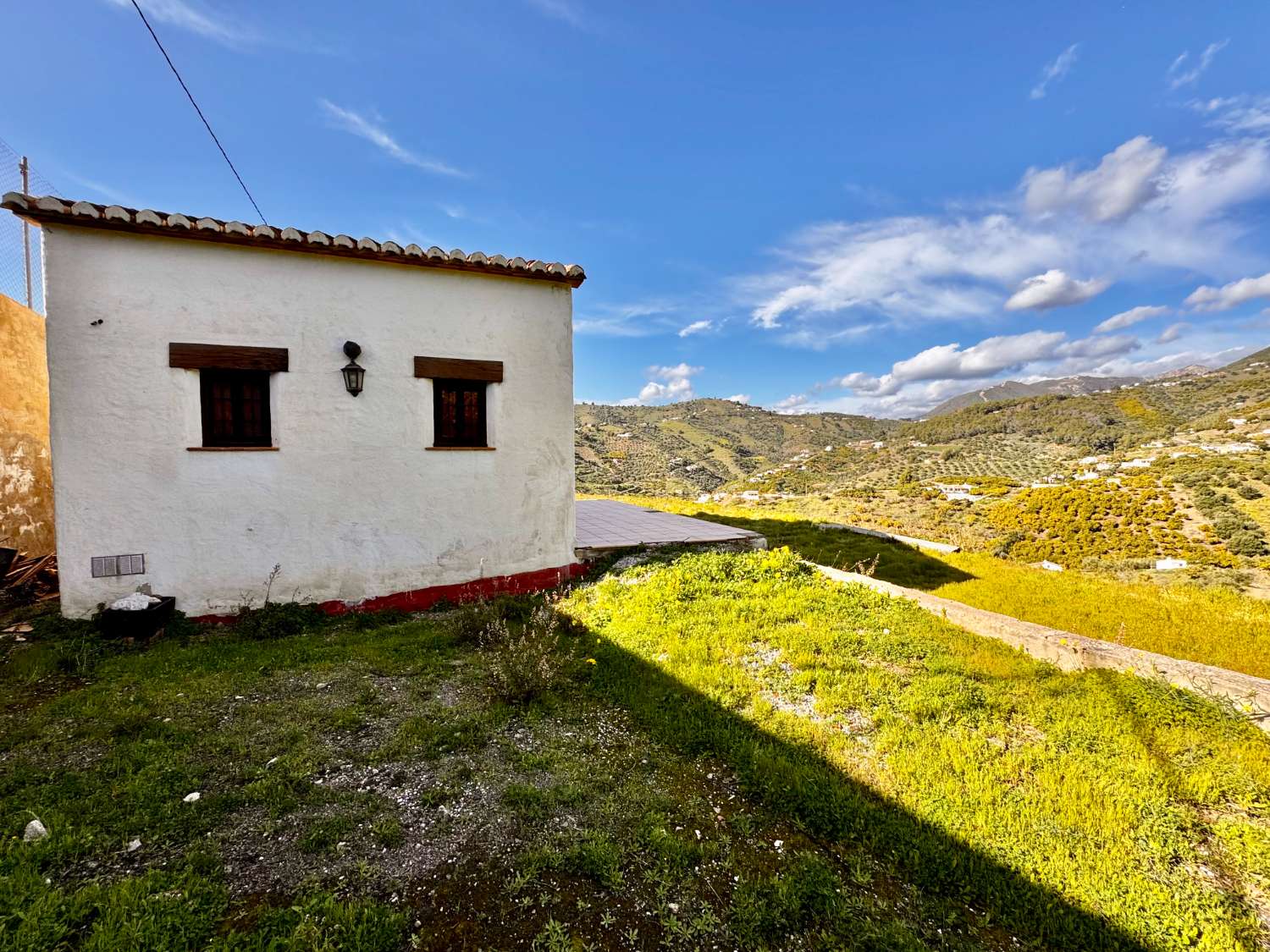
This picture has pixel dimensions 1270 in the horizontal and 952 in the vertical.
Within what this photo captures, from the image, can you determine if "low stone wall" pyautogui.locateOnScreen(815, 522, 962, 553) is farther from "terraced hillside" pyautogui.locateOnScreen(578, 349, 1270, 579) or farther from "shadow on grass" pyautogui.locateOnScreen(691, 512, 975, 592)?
"terraced hillside" pyautogui.locateOnScreen(578, 349, 1270, 579)

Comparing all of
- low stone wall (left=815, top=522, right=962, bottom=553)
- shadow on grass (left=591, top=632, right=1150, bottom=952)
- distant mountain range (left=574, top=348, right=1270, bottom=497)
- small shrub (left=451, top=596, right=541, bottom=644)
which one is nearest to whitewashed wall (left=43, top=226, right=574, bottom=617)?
small shrub (left=451, top=596, right=541, bottom=644)

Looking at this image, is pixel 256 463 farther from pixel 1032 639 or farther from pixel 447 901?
pixel 1032 639

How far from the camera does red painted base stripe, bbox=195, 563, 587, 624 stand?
615cm

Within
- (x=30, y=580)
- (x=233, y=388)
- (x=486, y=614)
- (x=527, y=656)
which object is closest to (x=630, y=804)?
(x=527, y=656)

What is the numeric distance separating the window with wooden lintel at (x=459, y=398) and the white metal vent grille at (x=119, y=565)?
11.5 feet

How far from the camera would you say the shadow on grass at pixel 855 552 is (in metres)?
8.96

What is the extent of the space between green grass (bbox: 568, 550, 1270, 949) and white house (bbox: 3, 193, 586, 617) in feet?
10.2

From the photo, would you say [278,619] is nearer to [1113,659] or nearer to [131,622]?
[131,622]

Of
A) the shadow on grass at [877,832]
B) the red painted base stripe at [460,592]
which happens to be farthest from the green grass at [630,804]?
the red painted base stripe at [460,592]

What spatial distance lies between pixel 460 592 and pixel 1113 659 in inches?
292

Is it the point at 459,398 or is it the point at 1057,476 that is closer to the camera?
the point at 459,398

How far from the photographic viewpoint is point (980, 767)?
3105 millimetres

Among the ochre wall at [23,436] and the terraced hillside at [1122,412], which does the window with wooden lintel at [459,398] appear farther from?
the terraced hillside at [1122,412]

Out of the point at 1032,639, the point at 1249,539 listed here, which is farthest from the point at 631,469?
the point at 1032,639
